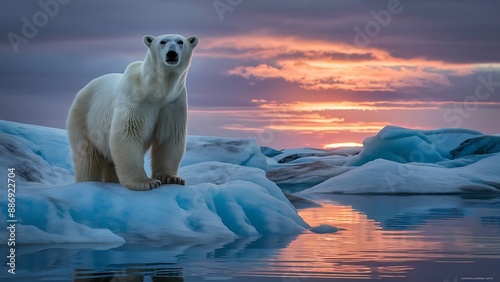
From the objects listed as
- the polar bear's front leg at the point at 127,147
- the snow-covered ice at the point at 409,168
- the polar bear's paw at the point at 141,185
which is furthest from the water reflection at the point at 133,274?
the snow-covered ice at the point at 409,168

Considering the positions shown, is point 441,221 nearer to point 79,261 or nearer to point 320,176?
point 79,261

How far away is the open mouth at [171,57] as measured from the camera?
8422 mm

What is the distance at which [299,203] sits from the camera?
1812cm

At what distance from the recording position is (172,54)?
8430 mm

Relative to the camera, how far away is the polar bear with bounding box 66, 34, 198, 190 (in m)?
8.70

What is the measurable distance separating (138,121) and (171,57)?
0.88 m

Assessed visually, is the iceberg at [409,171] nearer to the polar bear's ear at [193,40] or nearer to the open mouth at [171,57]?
the polar bear's ear at [193,40]

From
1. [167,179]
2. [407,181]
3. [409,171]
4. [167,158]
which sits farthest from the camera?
[409,171]

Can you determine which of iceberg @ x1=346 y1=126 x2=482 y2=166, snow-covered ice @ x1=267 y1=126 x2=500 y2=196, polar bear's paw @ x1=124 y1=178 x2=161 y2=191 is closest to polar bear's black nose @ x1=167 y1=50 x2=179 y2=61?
polar bear's paw @ x1=124 y1=178 x2=161 y2=191

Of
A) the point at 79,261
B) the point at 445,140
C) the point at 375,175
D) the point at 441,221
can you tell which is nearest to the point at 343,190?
the point at 375,175

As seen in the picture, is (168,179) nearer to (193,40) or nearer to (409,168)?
(193,40)

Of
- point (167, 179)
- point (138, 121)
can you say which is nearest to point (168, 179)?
point (167, 179)

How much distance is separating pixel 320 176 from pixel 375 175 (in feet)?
23.9

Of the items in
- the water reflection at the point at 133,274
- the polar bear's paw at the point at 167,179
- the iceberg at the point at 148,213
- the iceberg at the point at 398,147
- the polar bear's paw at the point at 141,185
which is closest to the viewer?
the water reflection at the point at 133,274
